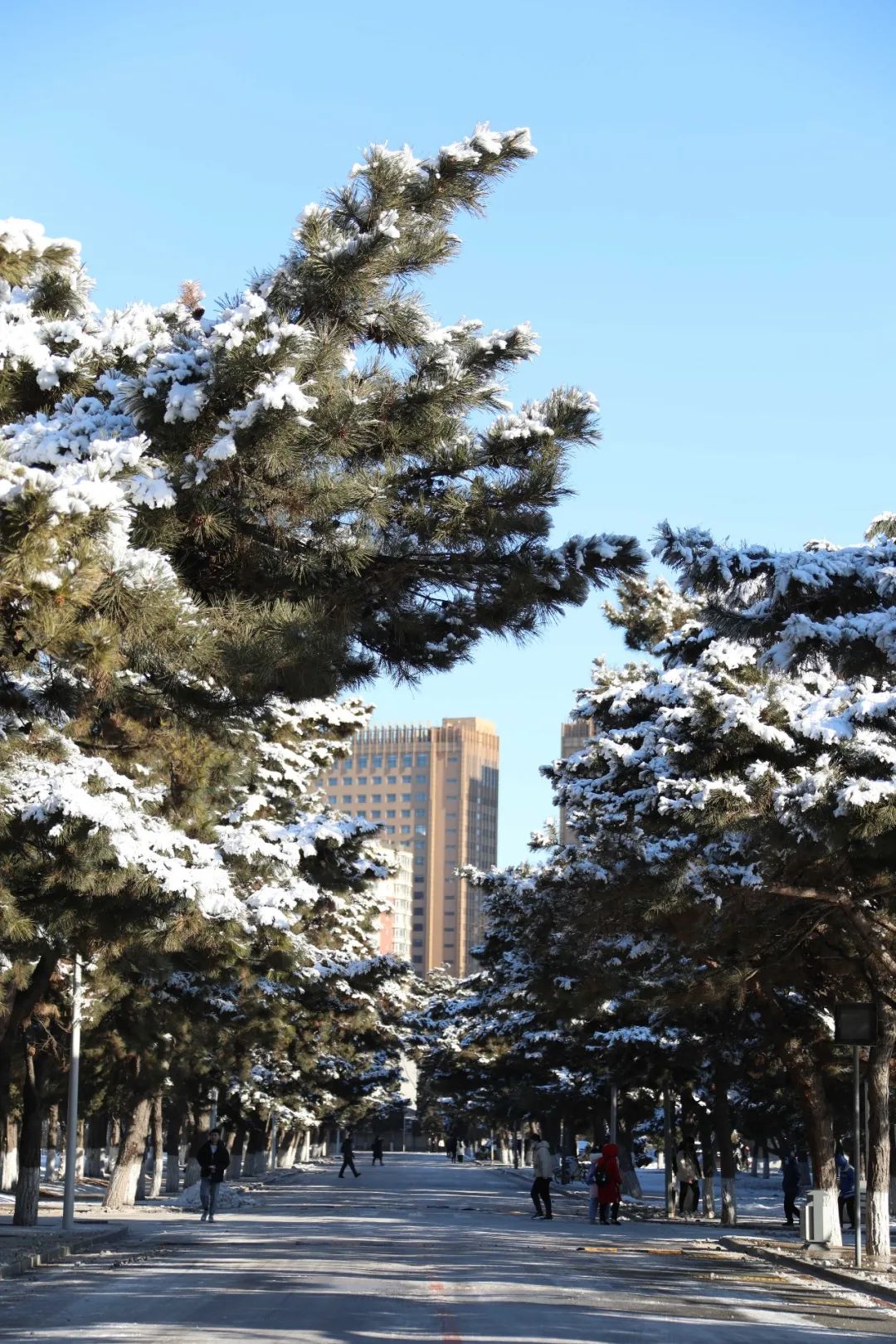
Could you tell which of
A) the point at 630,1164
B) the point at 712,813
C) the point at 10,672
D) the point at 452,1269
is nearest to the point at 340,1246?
the point at 452,1269

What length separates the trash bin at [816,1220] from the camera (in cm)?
2486

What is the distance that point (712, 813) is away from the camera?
15930mm

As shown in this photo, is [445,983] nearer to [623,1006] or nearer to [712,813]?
[623,1006]

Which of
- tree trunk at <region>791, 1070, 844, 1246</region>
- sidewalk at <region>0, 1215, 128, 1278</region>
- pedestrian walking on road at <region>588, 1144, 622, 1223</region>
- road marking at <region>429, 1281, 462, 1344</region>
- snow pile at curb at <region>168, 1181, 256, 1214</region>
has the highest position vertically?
tree trunk at <region>791, 1070, 844, 1246</region>

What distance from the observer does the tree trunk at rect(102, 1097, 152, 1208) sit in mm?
34812

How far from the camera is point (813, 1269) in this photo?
2116 centimetres

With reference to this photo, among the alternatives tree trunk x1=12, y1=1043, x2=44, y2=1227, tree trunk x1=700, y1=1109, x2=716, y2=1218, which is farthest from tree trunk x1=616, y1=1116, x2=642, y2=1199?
tree trunk x1=12, y1=1043, x2=44, y2=1227

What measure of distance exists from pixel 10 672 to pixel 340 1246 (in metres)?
14.6

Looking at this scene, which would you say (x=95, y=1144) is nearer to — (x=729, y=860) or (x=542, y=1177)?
(x=542, y=1177)

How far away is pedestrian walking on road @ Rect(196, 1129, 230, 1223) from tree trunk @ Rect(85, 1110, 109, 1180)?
18010 mm

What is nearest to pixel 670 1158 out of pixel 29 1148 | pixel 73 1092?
pixel 29 1148

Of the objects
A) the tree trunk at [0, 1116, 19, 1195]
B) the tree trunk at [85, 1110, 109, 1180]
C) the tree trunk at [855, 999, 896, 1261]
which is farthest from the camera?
the tree trunk at [85, 1110, 109, 1180]

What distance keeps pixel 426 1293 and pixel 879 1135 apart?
8770 millimetres

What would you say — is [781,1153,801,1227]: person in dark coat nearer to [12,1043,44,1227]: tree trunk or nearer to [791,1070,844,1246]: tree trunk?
[791,1070,844,1246]: tree trunk
